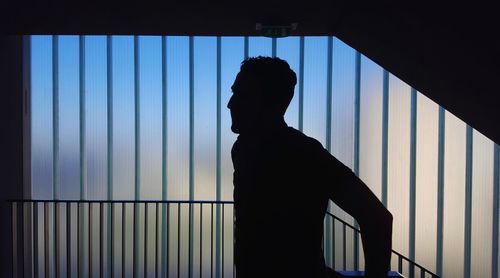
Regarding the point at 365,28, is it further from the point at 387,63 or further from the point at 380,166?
the point at 380,166

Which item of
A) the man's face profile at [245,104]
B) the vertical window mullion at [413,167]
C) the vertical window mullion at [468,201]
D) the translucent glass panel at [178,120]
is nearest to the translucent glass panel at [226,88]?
the translucent glass panel at [178,120]

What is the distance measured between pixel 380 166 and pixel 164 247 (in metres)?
2.37

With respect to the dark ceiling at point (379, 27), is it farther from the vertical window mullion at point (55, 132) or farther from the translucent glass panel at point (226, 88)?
the translucent glass panel at point (226, 88)

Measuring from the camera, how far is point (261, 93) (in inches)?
31.3

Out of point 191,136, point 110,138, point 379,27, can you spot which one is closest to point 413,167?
point 379,27

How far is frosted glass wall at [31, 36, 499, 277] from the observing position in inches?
183

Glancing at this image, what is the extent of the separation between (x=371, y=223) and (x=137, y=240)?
4294mm

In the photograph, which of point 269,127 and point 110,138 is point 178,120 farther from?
point 269,127

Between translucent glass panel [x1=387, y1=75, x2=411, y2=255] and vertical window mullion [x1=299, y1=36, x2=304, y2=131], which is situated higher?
vertical window mullion [x1=299, y1=36, x2=304, y2=131]

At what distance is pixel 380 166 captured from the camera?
15.6 feet

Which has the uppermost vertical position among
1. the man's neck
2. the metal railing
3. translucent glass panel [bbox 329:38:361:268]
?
translucent glass panel [bbox 329:38:361:268]

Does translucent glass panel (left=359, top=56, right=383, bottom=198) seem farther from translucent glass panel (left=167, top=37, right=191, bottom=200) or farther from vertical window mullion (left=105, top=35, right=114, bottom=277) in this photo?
vertical window mullion (left=105, top=35, right=114, bottom=277)

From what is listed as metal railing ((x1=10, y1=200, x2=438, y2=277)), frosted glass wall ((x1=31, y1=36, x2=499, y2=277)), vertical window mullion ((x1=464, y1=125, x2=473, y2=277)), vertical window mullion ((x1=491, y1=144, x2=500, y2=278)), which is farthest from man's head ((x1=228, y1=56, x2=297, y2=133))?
vertical window mullion ((x1=491, y1=144, x2=500, y2=278))

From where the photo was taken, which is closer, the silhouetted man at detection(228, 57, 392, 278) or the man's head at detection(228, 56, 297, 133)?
the silhouetted man at detection(228, 57, 392, 278)
